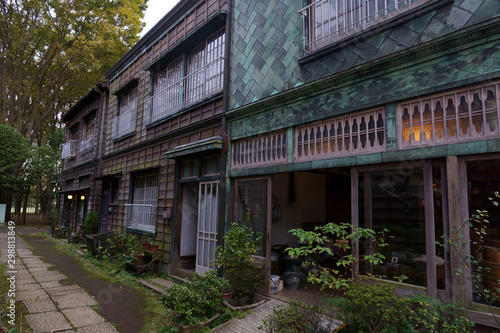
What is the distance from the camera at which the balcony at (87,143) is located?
16.5 meters

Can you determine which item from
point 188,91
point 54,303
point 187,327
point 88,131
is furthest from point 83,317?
point 88,131

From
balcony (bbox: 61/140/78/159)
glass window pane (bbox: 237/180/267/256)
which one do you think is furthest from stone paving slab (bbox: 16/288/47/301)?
balcony (bbox: 61/140/78/159)

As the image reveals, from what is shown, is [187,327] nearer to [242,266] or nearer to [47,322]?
[242,266]

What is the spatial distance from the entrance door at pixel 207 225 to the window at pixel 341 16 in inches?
162

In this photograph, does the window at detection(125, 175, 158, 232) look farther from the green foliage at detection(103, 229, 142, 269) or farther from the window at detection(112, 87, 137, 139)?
the window at detection(112, 87, 137, 139)

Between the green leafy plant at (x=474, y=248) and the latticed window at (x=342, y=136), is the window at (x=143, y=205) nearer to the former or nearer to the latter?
the latticed window at (x=342, y=136)

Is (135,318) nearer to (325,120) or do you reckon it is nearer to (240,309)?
(240,309)

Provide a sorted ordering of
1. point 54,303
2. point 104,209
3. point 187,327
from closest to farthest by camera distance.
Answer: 1. point 187,327
2. point 54,303
3. point 104,209

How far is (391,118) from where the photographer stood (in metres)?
4.45

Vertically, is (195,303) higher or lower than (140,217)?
lower

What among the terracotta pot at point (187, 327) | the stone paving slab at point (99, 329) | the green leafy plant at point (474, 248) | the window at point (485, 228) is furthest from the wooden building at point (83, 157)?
the window at point (485, 228)

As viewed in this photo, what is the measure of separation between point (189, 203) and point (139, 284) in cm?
256

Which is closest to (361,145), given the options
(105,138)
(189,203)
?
(189,203)

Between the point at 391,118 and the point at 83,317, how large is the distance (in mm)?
6310
